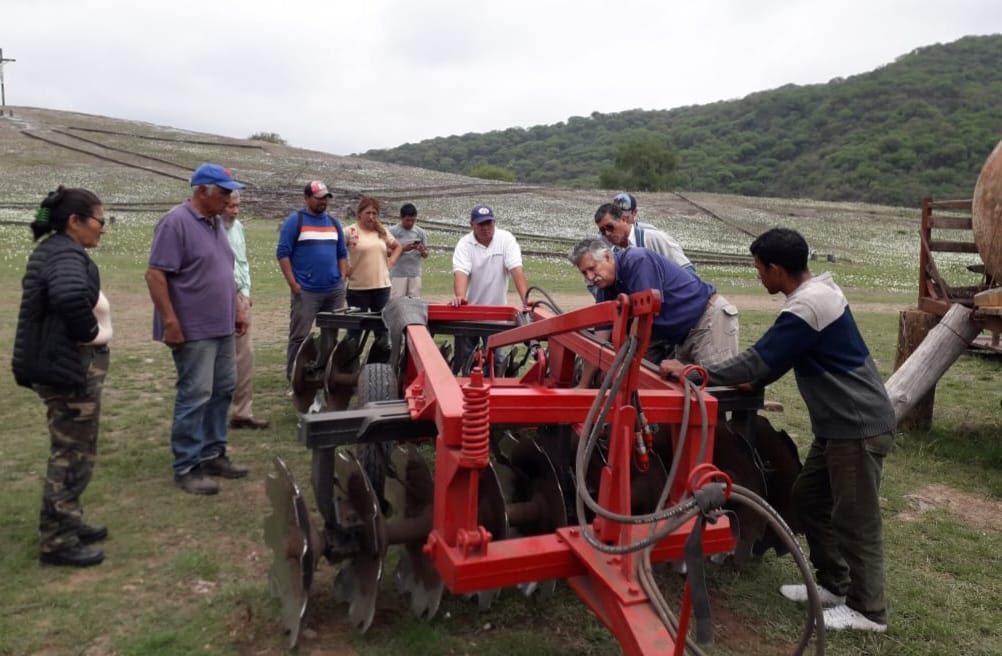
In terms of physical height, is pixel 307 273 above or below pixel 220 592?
above

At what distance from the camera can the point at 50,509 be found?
12.2ft

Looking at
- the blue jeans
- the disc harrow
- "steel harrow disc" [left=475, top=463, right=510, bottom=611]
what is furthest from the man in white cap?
"steel harrow disc" [left=475, top=463, right=510, bottom=611]

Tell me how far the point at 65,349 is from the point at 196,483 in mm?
1417

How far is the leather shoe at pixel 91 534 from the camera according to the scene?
12.8ft

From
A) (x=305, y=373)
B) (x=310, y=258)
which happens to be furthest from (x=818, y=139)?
(x=305, y=373)

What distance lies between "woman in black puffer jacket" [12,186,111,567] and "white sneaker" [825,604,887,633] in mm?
3457

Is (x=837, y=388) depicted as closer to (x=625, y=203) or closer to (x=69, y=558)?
(x=625, y=203)

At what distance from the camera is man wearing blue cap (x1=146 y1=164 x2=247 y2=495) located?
440 cm

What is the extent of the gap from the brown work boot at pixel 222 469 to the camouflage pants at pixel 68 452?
1.21m

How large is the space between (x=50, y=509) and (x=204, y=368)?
3.86 ft

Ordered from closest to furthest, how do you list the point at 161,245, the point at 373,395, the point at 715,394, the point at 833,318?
the point at 833,318 < the point at 715,394 < the point at 161,245 < the point at 373,395

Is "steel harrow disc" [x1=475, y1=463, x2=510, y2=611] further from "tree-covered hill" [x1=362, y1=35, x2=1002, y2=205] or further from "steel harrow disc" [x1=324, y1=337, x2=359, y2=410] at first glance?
"tree-covered hill" [x1=362, y1=35, x2=1002, y2=205]

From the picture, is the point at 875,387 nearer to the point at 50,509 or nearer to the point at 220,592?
the point at 220,592

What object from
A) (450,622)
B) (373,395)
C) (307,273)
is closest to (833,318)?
(450,622)
